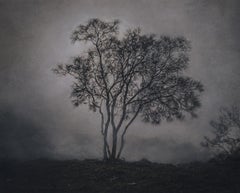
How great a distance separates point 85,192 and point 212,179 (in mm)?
6564

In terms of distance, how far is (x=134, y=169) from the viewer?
76.0 ft

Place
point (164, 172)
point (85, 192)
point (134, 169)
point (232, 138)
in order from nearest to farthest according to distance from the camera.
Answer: point (85, 192) < point (164, 172) < point (134, 169) < point (232, 138)

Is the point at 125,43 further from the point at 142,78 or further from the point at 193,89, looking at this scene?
the point at 193,89

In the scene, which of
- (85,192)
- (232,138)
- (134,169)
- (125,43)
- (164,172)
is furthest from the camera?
(232,138)

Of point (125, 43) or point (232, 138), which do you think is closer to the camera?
point (125, 43)

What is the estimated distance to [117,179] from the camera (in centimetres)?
2016

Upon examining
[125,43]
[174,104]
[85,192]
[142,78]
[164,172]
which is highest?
[125,43]

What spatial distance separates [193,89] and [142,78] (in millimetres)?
4625

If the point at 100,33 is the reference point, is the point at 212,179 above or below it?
below

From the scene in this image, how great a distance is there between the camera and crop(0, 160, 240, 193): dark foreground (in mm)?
16250

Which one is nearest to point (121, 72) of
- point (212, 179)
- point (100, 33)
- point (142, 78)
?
point (142, 78)

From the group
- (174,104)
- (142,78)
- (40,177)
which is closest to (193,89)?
(174,104)

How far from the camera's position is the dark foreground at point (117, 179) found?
16250 mm

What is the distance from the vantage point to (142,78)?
98.3ft
